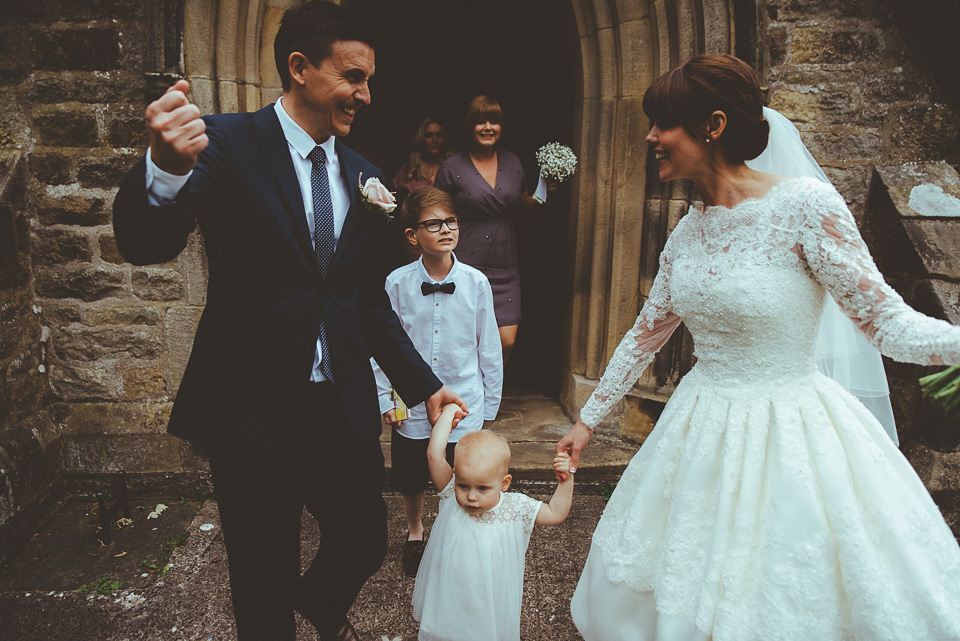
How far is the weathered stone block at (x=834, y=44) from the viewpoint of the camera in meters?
3.68

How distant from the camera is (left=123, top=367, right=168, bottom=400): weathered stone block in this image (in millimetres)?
3947

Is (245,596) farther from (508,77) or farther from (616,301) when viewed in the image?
(508,77)

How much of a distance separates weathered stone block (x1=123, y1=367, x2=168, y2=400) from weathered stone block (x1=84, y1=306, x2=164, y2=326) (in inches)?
11.7

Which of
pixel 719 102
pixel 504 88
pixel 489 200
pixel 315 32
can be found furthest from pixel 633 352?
pixel 504 88

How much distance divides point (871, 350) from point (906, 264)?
170 cm

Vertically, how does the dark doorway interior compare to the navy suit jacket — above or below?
above

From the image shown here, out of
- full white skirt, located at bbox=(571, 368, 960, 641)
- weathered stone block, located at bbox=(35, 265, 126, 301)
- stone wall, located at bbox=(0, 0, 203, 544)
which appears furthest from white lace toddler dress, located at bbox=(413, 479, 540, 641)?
weathered stone block, located at bbox=(35, 265, 126, 301)

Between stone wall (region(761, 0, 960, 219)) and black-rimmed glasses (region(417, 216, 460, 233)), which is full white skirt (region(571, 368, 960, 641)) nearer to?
black-rimmed glasses (region(417, 216, 460, 233))

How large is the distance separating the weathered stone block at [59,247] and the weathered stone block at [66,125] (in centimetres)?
51

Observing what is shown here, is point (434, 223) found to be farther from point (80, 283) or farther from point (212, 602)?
point (80, 283)

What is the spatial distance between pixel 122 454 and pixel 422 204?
8.36ft

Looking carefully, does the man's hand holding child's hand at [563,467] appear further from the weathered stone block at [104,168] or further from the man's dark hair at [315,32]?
the weathered stone block at [104,168]

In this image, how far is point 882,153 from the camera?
3771mm

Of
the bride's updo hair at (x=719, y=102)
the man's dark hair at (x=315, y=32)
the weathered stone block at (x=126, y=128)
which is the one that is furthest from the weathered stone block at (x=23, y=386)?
the bride's updo hair at (x=719, y=102)
